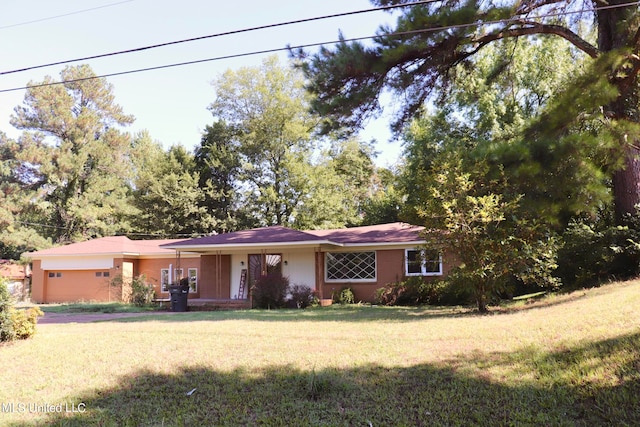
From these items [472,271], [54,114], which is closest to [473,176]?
[472,271]

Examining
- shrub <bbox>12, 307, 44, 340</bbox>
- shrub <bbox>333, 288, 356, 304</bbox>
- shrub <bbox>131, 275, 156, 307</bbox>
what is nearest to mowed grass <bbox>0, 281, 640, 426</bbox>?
shrub <bbox>12, 307, 44, 340</bbox>

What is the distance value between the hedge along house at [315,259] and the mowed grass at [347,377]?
944 centimetres

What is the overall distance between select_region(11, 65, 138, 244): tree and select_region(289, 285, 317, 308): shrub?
2149 cm

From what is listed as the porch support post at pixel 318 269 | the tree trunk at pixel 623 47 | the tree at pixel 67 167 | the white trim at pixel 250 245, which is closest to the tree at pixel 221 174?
the tree at pixel 67 167

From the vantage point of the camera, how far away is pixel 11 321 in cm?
831

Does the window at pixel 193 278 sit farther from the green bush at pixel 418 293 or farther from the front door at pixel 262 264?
the green bush at pixel 418 293

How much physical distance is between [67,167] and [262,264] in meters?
21.6

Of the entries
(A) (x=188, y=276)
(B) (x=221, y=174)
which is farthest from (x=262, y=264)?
(B) (x=221, y=174)

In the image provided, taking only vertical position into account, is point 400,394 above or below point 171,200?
below

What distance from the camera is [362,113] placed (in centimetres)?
1206

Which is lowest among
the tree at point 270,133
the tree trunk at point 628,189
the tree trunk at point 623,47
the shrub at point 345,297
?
the shrub at point 345,297

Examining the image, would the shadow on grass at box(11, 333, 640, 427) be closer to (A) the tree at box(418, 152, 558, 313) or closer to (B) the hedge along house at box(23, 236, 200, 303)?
(A) the tree at box(418, 152, 558, 313)

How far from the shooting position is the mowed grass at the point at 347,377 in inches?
197

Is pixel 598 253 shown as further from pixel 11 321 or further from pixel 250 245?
pixel 11 321
